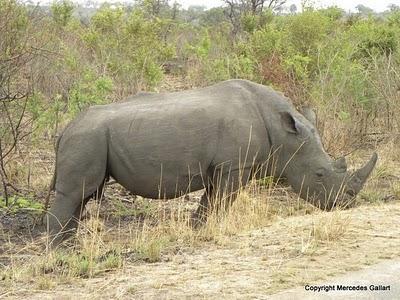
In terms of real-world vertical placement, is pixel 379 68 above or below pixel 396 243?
above

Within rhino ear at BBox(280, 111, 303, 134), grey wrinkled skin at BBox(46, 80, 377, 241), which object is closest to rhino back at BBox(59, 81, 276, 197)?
grey wrinkled skin at BBox(46, 80, 377, 241)

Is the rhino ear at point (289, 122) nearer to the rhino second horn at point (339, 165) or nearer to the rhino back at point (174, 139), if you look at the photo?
the rhino back at point (174, 139)

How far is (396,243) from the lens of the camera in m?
6.75

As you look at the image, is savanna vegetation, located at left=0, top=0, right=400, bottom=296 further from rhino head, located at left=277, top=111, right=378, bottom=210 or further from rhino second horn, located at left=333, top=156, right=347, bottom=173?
rhino second horn, located at left=333, top=156, right=347, bottom=173

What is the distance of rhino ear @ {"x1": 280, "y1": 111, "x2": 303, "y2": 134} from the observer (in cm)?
823

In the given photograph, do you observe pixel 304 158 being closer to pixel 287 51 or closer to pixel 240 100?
pixel 240 100

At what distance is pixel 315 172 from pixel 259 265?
2.62 meters

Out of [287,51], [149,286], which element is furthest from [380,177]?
[149,286]

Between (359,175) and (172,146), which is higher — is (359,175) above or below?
below

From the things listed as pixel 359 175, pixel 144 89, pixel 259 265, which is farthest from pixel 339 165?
pixel 144 89

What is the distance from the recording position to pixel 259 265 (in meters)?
6.02

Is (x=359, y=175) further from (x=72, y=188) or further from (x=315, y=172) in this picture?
(x=72, y=188)

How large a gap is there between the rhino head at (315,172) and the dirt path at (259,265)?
2.40ft

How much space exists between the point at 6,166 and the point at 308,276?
564 cm
